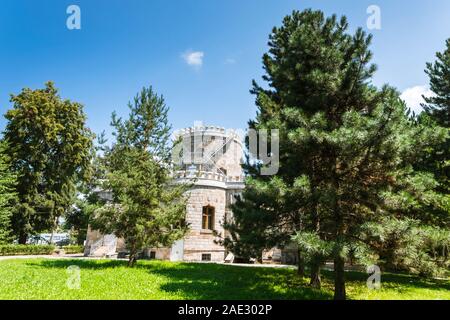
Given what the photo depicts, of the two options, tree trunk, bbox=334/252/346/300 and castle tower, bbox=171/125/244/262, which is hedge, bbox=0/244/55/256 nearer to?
castle tower, bbox=171/125/244/262

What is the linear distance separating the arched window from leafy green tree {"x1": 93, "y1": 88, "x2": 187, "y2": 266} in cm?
761

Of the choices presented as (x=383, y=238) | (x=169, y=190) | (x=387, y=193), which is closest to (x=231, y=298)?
(x=383, y=238)

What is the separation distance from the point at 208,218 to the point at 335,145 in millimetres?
18506

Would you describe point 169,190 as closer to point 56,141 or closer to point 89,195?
point 89,195

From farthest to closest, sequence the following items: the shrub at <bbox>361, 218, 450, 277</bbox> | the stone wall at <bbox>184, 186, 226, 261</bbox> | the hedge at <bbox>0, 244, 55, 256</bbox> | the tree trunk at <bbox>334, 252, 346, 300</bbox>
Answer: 1. the hedge at <bbox>0, 244, 55, 256</bbox>
2. the stone wall at <bbox>184, 186, 226, 261</bbox>
3. the tree trunk at <bbox>334, 252, 346, 300</bbox>
4. the shrub at <bbox>361, 218, 450, 277</bbox>

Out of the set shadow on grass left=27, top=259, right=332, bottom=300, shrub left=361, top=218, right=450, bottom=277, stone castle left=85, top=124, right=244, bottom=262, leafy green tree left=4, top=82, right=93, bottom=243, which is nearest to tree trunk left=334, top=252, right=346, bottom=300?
shadow on grass left=27, top=259, right=332, bottom=300

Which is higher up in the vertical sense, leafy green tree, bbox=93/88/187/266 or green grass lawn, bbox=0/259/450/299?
leafy green tree, bbox=93/88/187/266

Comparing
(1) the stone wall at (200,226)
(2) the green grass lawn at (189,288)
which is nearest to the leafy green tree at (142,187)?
(2) the green grass lawn at (189,288)

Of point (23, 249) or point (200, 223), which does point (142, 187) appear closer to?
point (200, 223)

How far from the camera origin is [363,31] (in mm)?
9836

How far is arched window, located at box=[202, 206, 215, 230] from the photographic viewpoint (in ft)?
83.0

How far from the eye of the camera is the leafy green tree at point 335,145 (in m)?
8.24

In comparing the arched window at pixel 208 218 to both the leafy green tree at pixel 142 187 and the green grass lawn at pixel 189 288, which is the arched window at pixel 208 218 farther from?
the green grass lawn at pixel 189 288

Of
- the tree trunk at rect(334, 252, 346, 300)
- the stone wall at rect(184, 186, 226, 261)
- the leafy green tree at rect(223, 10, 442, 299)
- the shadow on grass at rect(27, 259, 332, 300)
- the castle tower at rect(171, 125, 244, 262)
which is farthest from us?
the stone wall at rect(184, 186, 226, 261)
